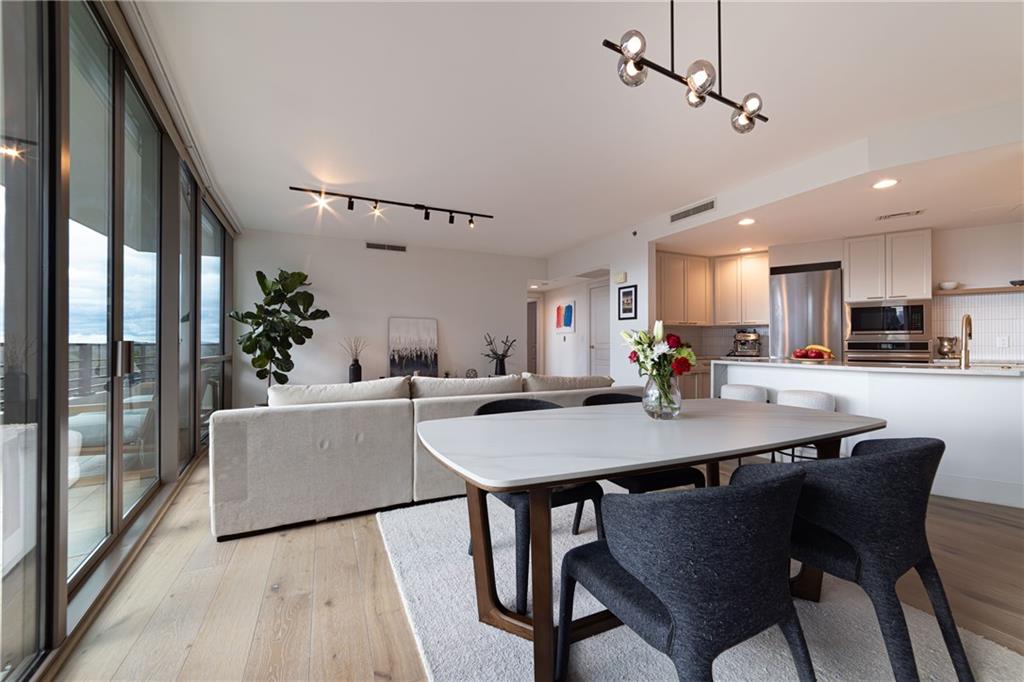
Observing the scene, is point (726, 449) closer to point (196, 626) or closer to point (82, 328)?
point (196, 626)

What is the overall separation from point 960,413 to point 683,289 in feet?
10.1

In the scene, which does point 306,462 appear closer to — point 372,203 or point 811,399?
point 372,203

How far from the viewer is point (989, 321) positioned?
429 cm

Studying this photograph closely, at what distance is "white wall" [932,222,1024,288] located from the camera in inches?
164

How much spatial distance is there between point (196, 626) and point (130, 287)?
1811 millimetres

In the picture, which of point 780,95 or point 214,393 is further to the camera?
point 214,393

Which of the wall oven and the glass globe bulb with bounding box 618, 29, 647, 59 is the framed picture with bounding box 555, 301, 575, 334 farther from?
the glass globe bulb with bounding box 618, 29, 647, 59

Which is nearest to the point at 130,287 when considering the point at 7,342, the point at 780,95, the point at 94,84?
the point at 94,84

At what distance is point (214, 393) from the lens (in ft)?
15.3

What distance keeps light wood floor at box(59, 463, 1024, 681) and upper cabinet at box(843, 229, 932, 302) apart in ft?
9.45

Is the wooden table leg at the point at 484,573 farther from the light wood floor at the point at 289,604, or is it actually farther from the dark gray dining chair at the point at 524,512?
the light wood floor at the point at 289,604

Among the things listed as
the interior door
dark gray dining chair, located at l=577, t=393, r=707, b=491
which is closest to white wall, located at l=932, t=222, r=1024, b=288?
the interior door

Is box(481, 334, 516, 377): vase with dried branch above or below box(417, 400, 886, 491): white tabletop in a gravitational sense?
above

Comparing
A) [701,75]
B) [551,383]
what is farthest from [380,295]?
[701,75]
